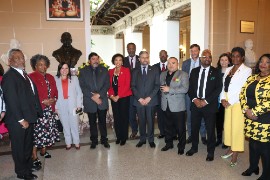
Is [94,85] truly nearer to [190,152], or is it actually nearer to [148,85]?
[148,85]

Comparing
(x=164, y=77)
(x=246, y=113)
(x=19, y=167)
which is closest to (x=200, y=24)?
(x=164, y=77)

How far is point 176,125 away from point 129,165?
866 mm

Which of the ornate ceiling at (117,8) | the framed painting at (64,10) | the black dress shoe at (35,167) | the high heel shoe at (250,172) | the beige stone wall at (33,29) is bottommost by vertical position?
the black dress shoe at (35,167)

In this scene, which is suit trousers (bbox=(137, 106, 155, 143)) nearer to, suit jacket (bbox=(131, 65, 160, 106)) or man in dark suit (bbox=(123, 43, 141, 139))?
suit jacket (bbox=(131, 65, 160, 106))

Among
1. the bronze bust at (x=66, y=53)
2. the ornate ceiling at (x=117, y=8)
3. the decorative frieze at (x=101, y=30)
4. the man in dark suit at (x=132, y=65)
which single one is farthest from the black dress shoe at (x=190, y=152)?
the decorative frieze at (x=101, y=30)

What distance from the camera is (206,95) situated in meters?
3.34

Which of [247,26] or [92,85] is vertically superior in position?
[247,26]

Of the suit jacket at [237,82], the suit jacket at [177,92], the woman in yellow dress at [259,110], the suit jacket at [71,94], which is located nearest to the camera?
the woman in yellow dress at [259,110]

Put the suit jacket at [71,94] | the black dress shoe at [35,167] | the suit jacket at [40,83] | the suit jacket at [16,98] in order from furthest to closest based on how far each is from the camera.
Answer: the suit jacket at [71,94] < the suit jacket at [40,83] < the black dress shoe at [35,167] < the suit jacket at [16,98]

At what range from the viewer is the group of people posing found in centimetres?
268

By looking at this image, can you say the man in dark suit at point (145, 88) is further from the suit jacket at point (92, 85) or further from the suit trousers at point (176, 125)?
the suit jacket at point (92, 85)

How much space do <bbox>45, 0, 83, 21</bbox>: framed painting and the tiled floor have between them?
2.35 metres

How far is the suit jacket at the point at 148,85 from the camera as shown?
377cm

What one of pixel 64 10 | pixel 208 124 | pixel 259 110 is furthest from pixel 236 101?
pixel 64 10
